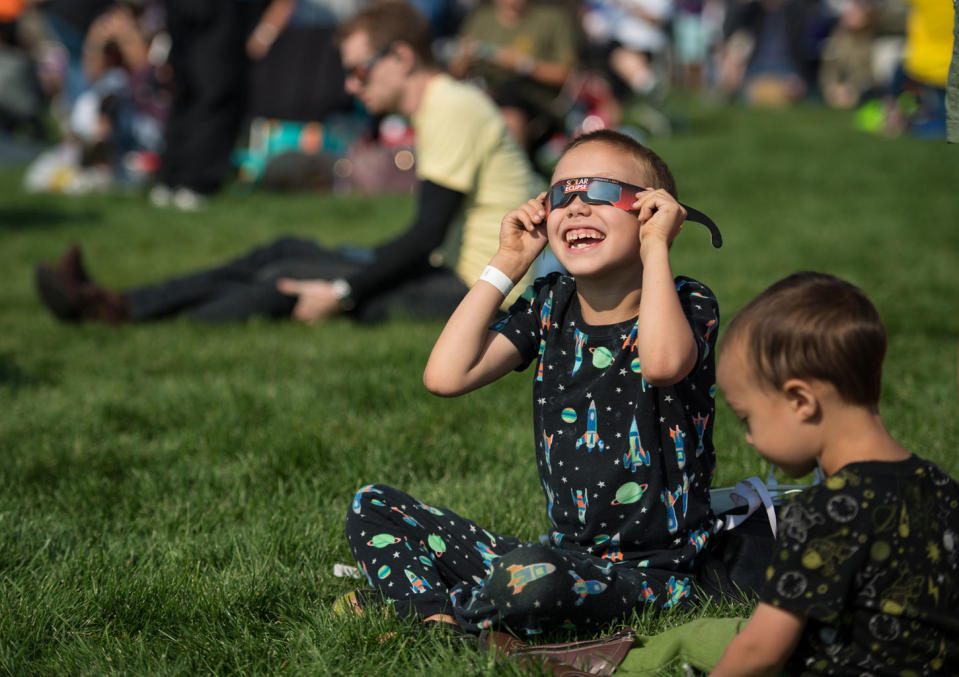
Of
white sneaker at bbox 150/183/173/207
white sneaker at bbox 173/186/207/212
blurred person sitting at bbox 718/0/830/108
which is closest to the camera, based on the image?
white sneaker at bbox 173/186/207/212

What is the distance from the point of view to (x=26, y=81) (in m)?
14.5

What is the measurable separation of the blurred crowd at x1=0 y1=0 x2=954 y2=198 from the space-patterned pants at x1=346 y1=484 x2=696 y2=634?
474 cm

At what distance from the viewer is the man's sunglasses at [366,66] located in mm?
5098

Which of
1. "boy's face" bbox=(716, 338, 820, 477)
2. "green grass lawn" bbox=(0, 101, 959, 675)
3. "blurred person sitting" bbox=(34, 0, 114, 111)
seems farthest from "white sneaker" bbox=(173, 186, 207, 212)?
"boy's face" bbox=(716, 338, 820, 477)

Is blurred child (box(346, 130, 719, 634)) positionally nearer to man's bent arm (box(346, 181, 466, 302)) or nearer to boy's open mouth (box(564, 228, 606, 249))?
boy's open mouth (box(564, 228, 606, 249))

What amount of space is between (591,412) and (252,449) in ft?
5.56

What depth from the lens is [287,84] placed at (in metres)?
10.4

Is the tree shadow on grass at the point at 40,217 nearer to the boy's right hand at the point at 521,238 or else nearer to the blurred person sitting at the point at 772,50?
the boy's right hand at the point at 521,238

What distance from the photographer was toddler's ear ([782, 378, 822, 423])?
1.84m

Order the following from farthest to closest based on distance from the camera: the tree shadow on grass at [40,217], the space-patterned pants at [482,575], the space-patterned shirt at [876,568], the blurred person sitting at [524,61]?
1. the blurred person sitting at [524,61]
2. the tree shadow on grass at [40,217]
3. the space-patterned pants at [482,575]
4. the space-patterned shirt at [876,568]

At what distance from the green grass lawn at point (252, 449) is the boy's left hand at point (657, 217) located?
0.85 meters

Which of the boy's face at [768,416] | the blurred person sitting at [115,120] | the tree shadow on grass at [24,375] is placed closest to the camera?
the boy's face at [768,416]

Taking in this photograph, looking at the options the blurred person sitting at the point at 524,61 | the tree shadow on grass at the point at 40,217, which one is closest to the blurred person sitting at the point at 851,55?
the blurred person sitting at the point at 524,61

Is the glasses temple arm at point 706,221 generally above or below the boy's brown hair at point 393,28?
below
